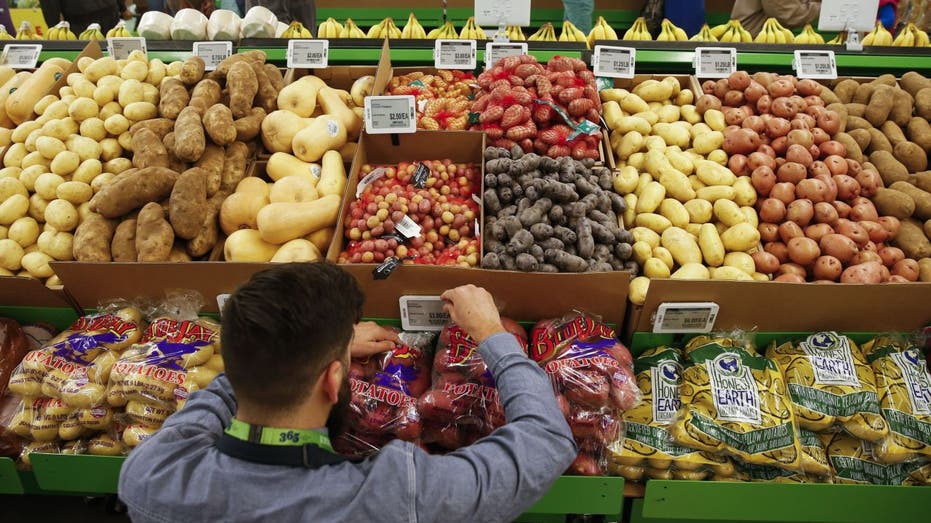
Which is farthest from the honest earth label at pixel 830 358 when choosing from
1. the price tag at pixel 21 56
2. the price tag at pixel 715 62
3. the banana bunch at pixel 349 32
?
the price tag at pixel 21 56

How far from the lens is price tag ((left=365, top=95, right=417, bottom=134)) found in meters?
2.42

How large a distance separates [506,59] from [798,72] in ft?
5.14

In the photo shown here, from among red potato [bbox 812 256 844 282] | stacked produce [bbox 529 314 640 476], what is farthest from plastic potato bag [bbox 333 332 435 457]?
red potato [bbox 812 256 844 282]

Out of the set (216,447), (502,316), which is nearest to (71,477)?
(216,447)

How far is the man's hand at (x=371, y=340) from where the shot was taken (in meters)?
1.79

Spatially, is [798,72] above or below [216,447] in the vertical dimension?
above

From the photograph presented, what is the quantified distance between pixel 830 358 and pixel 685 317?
0.47 metres

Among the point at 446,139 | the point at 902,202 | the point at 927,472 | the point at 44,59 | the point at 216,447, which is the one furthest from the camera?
the point at 44,59

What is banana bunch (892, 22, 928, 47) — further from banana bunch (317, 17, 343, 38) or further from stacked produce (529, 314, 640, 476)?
banana bunch (317, 17, 343, 38)

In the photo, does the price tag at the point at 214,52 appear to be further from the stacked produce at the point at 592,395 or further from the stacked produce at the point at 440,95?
the stacked produce at the point at 592,395

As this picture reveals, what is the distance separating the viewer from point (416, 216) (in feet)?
7.44

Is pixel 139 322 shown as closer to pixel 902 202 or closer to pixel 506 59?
pixel 506 59

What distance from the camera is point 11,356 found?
6.39 ft

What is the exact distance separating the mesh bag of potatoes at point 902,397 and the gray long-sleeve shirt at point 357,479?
1.18 metres
